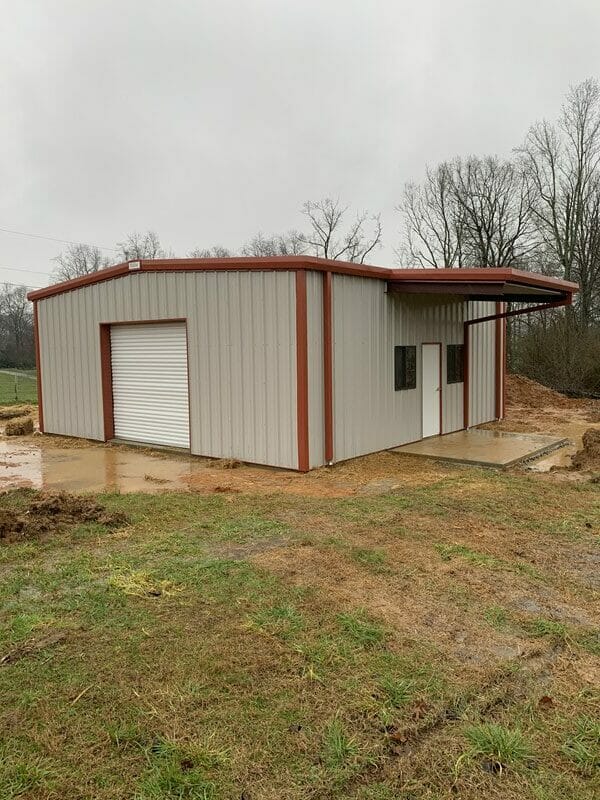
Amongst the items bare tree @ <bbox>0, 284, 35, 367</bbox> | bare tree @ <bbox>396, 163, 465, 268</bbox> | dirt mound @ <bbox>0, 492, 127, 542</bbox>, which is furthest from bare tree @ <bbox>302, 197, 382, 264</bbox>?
dirt mound @ <bbox>0, 492, 127, 542</bbox>

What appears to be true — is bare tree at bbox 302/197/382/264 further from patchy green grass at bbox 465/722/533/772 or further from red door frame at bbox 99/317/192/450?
patchy green grass at bbox 465/722/533/772

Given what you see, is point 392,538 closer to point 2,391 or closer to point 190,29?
point 190,29

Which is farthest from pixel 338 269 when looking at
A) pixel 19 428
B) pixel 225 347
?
pixel 19 428

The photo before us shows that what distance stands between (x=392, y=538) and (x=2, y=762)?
369cm

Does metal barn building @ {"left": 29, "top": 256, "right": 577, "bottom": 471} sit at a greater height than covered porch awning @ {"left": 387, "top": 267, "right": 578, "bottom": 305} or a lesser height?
lesser

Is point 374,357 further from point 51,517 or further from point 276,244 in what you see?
point 276,244

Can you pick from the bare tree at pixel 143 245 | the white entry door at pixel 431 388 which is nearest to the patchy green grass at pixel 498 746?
the white entry door at pixel 431 388

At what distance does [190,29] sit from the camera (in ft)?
47.5

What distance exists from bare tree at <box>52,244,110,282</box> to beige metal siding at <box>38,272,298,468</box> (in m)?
37.2

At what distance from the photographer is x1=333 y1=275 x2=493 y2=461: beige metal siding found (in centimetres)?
955

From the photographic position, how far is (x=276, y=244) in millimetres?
45812

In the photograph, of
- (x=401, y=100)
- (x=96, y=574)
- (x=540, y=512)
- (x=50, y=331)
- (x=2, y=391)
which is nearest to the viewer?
(x=96, y=574)

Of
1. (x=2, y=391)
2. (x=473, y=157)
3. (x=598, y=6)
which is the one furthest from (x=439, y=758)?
(x=473, y=157)

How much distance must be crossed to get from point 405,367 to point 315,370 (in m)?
2.76
